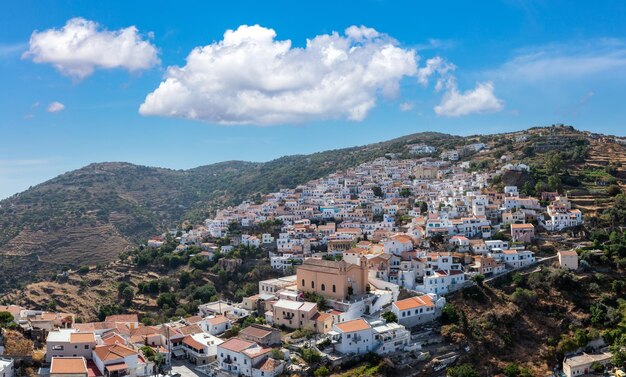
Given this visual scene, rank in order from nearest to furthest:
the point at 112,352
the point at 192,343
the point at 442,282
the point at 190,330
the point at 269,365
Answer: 1. the point at 112,352
2. the point at 269,365
3. the point at 192,343
4. the point at 190,330
5. the point at 442,282

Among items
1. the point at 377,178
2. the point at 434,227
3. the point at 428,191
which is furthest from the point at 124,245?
the point at 434,227

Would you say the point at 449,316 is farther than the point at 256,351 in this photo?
Yes

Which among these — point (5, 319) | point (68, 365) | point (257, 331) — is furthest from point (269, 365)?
point (5, 319)

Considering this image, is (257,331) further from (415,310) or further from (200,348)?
(415,310)

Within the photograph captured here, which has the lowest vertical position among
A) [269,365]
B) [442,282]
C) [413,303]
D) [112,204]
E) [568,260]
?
[269,365]

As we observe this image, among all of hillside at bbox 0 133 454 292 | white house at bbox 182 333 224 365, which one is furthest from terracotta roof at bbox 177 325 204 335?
hillside at bbox 0 133 454 292

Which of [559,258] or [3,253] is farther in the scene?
[3,253]

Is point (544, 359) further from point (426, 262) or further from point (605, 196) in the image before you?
point (605, 196)
